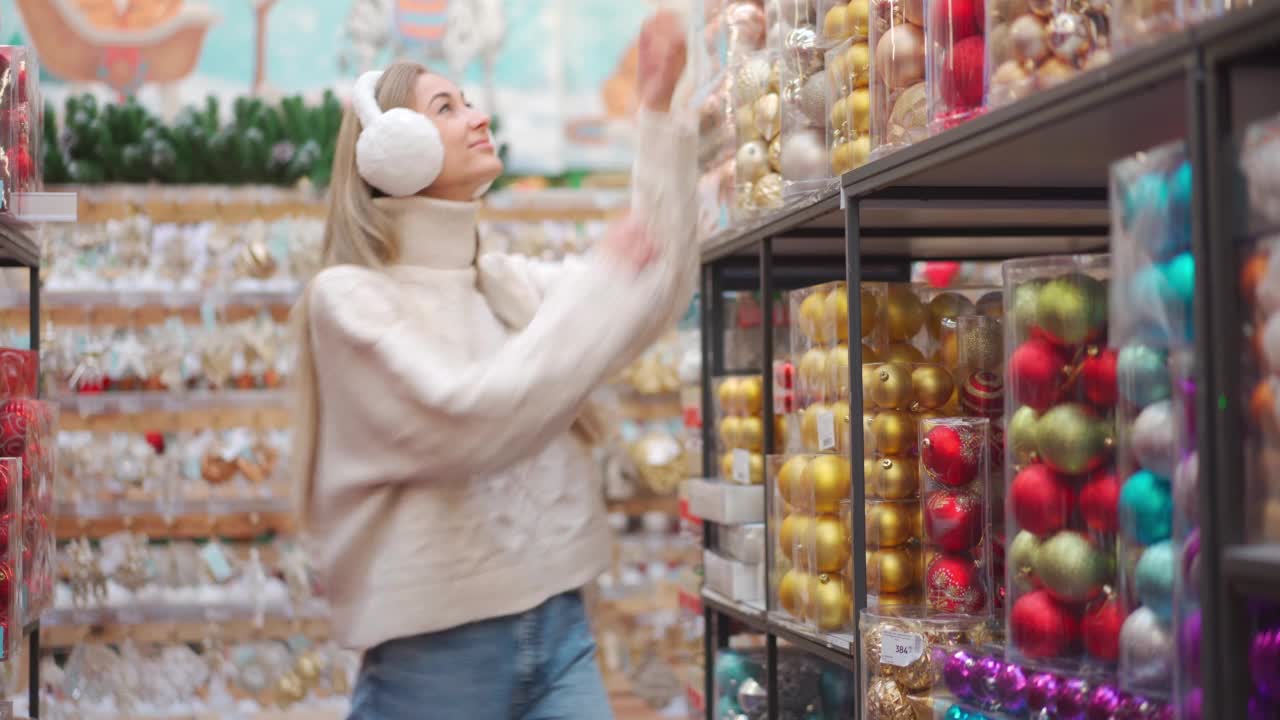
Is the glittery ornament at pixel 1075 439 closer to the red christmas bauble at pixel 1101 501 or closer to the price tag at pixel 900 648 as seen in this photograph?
the red christmas bauble at pixel 1101 501

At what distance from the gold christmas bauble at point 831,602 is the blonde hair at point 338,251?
812 millimetres

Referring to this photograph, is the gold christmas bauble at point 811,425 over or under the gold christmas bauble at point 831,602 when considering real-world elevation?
over

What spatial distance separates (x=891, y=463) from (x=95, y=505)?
144 inches

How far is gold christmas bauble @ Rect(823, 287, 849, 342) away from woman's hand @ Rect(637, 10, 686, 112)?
1.44 ft

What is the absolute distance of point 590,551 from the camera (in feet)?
6.60

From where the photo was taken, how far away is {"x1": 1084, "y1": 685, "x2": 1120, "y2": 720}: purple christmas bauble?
1394mm

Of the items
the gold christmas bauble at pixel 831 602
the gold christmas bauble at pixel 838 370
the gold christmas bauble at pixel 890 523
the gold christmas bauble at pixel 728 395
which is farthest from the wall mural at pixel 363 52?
the gold christmas bauble at pixel 890 523

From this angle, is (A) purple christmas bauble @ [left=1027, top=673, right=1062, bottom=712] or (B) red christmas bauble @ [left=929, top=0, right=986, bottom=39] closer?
(A) purple christmas bauble @ [left=1027, top=673, right=1062, bottom=712]

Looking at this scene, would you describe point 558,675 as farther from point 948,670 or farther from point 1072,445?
point 1072,445

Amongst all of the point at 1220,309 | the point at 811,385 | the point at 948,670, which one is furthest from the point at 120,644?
the point at 1220,309

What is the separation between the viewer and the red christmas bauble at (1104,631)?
141cm

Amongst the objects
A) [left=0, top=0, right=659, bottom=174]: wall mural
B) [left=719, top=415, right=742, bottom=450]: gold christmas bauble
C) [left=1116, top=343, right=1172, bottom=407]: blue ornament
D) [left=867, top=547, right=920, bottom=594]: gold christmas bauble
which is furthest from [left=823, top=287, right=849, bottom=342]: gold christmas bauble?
[left=0, top=0, right=659, bottom=174]: wall mural

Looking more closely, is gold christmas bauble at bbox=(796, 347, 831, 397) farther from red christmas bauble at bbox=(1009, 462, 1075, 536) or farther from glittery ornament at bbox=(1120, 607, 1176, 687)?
glittery ornament at bbox=(1120, 607, 1176, 687)

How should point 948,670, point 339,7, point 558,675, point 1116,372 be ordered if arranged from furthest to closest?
point 339,7
point 558,675
point 948,670
point 1116,372
